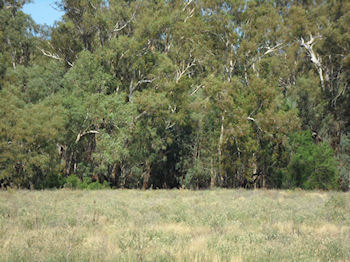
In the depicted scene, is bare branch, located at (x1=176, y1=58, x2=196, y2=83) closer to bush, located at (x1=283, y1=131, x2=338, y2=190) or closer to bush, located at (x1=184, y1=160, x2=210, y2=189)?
bush, located at (x1=184, y1=160, x2=210, y2=189)

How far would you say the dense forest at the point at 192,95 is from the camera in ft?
75.6

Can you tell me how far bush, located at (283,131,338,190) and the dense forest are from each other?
7 cm

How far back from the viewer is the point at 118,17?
2528 centimetres

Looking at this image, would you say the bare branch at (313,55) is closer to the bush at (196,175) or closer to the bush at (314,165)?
the bush at (314,165)

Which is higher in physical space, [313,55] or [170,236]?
[313,55]

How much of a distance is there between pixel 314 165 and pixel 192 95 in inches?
440

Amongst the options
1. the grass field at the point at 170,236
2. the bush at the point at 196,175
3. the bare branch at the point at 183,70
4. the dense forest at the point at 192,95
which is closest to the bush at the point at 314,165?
the dense forest at the point at 192,95

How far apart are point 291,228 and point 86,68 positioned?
19067mm

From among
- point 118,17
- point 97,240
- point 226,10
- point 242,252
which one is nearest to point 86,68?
point 118,17

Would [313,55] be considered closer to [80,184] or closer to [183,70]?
[183,70]

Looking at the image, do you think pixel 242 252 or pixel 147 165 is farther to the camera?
pixel 147 165

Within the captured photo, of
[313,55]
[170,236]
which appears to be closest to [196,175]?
[313,55]

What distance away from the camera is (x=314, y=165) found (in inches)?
917

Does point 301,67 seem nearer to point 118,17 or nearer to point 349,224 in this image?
point 118,17
